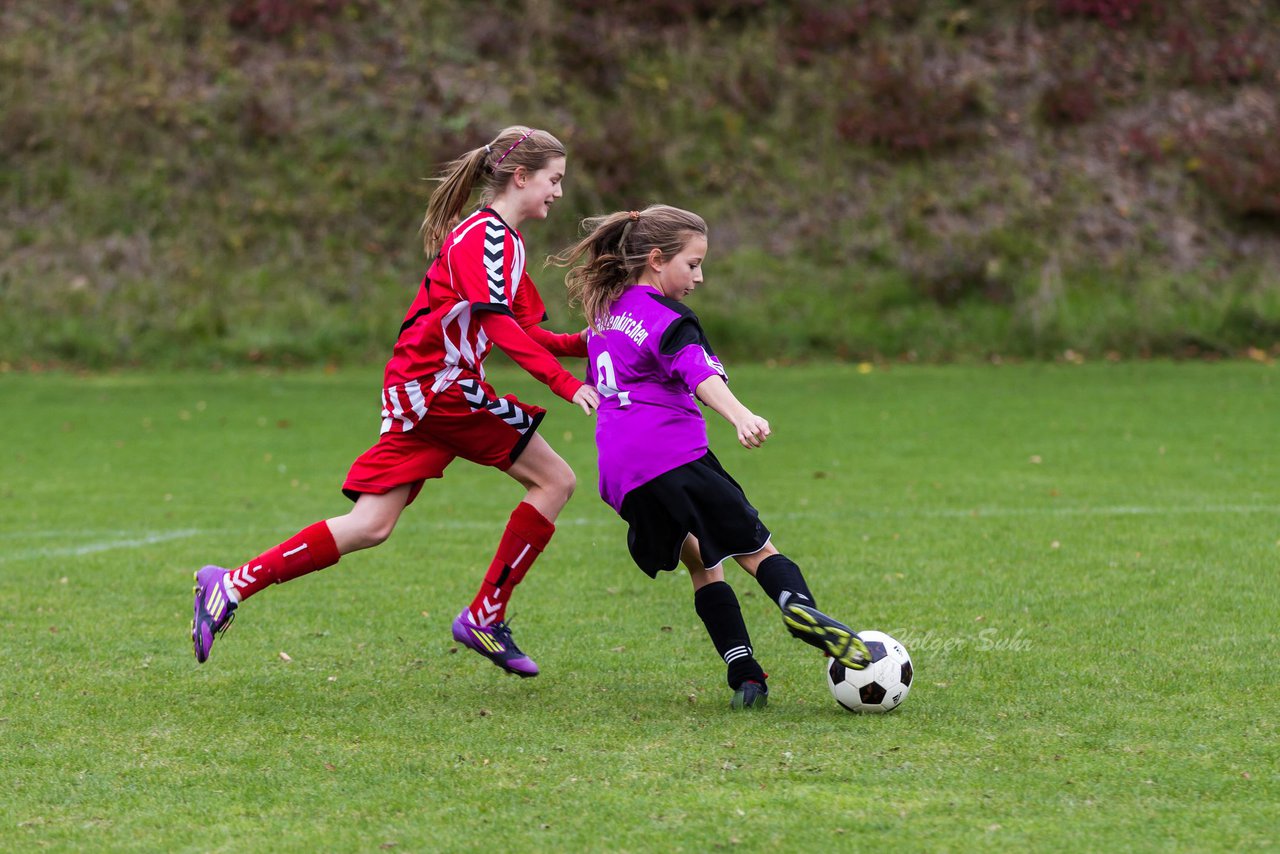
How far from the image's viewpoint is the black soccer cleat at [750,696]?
15.1ft

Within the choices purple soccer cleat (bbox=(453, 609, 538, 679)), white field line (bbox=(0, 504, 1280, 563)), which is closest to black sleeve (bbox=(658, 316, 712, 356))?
purple soccer cleat (bbox=(453, 609, 538, 679))

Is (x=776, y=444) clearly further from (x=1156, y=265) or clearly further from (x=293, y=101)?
(x=293, y=101)

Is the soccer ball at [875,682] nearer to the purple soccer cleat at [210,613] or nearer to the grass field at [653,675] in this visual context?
the grass field at [653,675]

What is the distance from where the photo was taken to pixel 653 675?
5113 mm

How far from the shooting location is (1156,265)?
19.6m

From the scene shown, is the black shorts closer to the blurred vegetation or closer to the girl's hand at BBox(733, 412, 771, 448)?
the girl's hand at BBox(733, 412, 771, 448)

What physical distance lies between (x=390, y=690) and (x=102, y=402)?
11.5 metres

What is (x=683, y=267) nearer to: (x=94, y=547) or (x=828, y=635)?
(x=828, y=635)

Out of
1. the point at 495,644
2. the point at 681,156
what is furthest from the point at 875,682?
the point at 681,156

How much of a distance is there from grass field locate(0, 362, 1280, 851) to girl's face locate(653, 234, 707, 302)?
132cm

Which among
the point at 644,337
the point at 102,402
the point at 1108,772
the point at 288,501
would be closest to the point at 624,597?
the point at 644,337

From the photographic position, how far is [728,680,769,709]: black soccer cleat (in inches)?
182

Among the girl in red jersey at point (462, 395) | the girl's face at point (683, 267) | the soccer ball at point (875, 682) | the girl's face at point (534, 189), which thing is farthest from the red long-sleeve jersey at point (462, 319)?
the soccer ball at point (875, 682)

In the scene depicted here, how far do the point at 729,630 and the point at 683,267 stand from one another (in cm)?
116
